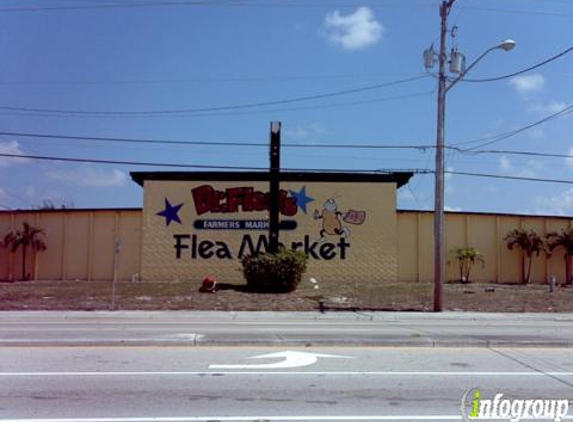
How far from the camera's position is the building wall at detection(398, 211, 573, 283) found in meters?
35.7

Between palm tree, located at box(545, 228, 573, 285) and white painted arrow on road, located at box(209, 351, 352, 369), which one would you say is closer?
white painted arrow on road, located at box(209, 351, 352, 369)

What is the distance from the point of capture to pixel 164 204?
34.8 metres

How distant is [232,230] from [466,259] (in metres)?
12.5

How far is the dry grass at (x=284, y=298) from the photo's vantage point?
24562 mm

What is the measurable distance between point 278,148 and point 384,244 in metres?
8.68

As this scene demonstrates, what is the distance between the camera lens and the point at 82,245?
35.6 metres

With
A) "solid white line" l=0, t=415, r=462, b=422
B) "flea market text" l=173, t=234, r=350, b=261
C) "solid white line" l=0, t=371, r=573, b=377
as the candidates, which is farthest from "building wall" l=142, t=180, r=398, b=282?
"solid white line" l=0, t=415, r=462, b=422

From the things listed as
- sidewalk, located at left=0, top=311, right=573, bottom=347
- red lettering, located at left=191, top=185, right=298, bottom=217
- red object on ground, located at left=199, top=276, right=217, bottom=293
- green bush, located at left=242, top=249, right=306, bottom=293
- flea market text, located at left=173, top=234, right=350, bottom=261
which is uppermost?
red lettering, located at left=191, top=185, right=298, bottom=217

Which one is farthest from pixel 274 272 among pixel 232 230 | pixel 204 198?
pixel 204 198

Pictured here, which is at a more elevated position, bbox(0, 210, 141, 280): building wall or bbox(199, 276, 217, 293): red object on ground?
bbox(0, 210, 141, 280): building wall

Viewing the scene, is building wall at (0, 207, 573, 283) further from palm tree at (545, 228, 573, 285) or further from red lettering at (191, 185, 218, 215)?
red lettering at (191, 185, 218, 215)

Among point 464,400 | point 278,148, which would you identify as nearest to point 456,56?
point 278,148

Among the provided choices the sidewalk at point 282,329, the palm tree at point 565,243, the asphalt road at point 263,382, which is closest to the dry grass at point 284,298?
the sidewalk at point 282,329

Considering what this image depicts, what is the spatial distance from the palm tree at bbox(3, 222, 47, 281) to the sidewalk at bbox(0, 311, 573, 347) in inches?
539
